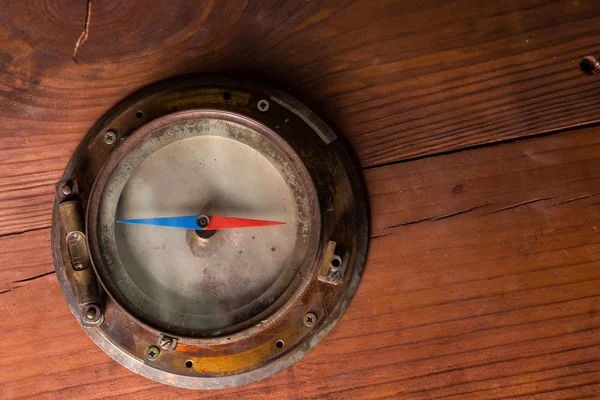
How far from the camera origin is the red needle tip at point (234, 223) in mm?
818

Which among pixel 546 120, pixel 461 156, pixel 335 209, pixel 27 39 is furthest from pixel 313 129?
pixel 27 39

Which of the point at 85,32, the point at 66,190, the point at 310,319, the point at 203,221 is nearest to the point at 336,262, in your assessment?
the point at 310,319

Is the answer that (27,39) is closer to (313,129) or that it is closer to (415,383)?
(313,129)

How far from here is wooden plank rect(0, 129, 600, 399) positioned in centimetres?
83

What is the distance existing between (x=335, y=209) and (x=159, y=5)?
1.36 feet

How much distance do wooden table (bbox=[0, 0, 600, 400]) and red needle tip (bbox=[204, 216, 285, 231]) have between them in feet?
0.55

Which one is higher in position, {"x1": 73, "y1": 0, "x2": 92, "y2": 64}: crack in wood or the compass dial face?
{"x1": 73, "y1": 0, "x2": 92, "y2": 64}: crack in wood

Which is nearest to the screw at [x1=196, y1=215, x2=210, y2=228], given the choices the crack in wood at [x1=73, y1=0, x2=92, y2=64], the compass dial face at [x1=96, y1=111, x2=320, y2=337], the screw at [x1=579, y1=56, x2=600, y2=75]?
the compass dial face at [x1=96, y1=111, x2=320, y2=337]

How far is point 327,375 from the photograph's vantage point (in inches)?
33.1

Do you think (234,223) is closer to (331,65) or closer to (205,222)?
(205,222)

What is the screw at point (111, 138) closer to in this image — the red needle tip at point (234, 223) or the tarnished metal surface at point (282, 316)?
the tarnished metal surface at point (282, 316)

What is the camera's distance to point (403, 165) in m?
0.85

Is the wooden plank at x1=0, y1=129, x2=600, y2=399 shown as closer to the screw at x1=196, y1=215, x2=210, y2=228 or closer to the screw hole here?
the screw hole

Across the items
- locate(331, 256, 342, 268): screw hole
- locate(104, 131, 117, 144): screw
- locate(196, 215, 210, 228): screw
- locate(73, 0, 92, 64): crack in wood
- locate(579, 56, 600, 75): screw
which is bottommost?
locate(331, 256, 342, 268): screw hole
